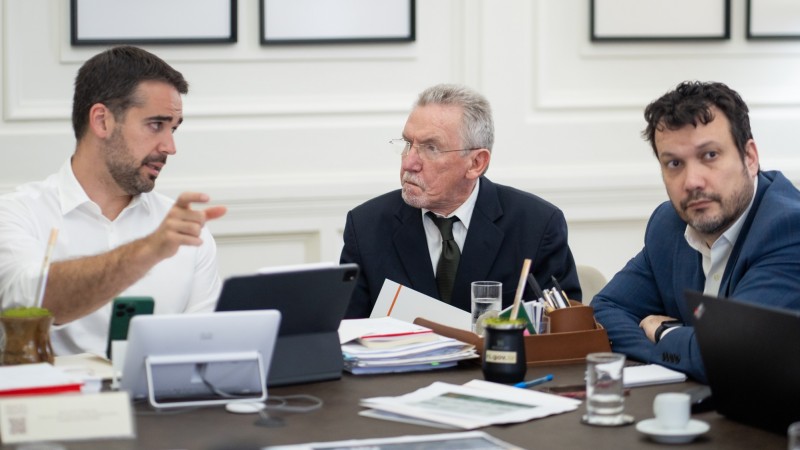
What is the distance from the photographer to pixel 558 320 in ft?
8.68

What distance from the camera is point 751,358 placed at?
2.05m

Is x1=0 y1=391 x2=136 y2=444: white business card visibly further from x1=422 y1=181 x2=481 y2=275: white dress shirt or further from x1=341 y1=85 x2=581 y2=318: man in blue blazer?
x1=422 y1=181 x2=481 y2=275: white dress shirt

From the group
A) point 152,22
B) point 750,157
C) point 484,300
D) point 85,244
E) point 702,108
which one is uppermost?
point 152,22

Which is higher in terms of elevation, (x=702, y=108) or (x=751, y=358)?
(x=702, y=108)

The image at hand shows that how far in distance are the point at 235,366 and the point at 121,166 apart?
44.0 inches

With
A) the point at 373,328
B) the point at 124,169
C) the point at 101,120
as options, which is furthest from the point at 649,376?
the point at 101,120

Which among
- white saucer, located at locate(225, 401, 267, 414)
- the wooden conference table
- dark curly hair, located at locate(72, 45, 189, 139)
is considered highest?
dark curly hair, located at locate(72, 45, 189, 139)

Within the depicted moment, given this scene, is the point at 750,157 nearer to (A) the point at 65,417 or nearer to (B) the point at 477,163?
(B) the point at 477,163

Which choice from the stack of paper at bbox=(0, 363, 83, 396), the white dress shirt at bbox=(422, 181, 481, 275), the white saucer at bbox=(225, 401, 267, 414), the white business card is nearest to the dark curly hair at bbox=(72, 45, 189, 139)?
the white dress shirt at bbox=(422, 181, 481, 275)

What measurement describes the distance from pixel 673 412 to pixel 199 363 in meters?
0.86

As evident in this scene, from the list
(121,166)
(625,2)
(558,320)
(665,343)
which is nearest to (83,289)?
(121,166)

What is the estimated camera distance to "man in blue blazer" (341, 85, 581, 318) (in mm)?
3297

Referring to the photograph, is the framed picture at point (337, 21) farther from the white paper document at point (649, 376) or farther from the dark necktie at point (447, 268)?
the white paper document at point (649, 376)

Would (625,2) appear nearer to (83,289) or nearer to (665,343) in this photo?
(665,343)
